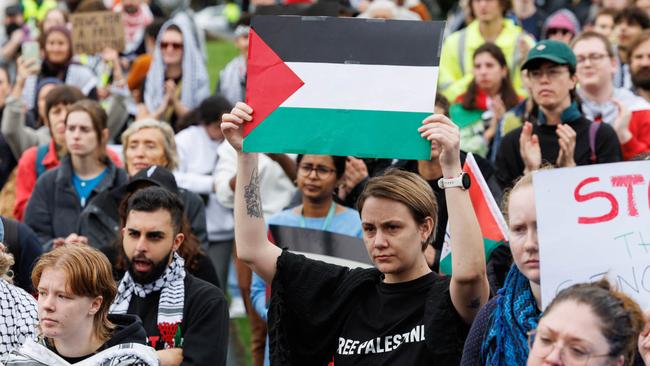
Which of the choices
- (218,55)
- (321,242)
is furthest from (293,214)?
(218,55)

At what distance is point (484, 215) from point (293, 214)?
5.17 feet

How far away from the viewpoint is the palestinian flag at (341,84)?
5062mm

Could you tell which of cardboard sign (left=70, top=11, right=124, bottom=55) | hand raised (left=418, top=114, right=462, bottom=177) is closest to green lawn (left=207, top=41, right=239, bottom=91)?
cardboard sign (left=70, top=11, right=124, bottom=55)

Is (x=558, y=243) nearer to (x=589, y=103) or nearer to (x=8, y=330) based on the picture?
(x=8, y=330)

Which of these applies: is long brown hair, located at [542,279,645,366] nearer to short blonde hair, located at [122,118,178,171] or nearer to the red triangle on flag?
the red triangle on flag

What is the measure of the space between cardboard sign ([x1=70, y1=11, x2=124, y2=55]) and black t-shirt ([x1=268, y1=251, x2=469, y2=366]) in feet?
26.8

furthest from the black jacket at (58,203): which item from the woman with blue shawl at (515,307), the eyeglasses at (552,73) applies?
the woman with blue shawl at (515,307)

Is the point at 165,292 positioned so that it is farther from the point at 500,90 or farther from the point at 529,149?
the point at 500,90

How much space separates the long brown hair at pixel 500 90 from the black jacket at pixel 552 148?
6.10 feet

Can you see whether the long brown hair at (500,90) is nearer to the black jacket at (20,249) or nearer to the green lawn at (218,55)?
the black jacket at (20,249)

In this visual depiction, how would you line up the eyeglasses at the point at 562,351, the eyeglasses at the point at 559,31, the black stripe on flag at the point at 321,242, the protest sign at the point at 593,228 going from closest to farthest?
the eyeglasses at the point at 562,351 < the protest sign at the point at 593,228 < the black stripe on flag at the point at 321,242 < the eyeglasses at the point at 559,31

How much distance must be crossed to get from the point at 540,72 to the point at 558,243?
400 cm

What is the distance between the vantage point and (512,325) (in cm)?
430

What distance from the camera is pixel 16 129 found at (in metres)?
10.5
